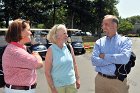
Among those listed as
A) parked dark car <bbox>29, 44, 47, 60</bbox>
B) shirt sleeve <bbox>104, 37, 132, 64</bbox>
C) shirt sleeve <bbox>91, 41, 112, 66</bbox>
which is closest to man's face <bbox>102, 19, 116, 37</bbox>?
shirt sleeve <bbox>104, 37, 132, 64</bbox>

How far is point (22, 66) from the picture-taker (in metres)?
4.32

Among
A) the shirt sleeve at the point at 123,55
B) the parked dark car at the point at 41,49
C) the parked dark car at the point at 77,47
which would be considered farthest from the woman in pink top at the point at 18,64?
the parked dark car at the point at 77,47

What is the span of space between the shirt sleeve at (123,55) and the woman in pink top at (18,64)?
114cm

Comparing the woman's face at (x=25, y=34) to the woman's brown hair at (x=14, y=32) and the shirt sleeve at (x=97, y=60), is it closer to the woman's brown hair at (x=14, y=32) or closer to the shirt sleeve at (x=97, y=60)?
the woman's brown hair at (x=14, y=32)

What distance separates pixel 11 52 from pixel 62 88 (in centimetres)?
106

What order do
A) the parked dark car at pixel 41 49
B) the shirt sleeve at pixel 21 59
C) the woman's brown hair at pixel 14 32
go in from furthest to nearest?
the parked dark car at pixel 41 49 < the woman's brown hair at pixel 14 32 < the shirt sleeve at pixel 21 59

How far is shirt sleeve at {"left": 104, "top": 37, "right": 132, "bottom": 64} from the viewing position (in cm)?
510

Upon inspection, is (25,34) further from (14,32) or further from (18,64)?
(18,64)

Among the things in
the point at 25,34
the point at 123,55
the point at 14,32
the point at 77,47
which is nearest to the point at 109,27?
the point at 123,55

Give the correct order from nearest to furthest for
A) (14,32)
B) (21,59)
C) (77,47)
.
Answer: (21,59)
(14,32)
(77,47)

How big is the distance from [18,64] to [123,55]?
60.7 inches

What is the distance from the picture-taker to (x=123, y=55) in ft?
16.8

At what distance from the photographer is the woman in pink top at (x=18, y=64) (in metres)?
4.32

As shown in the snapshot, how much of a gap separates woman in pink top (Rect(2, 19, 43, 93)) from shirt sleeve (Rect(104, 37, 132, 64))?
3.75ft
